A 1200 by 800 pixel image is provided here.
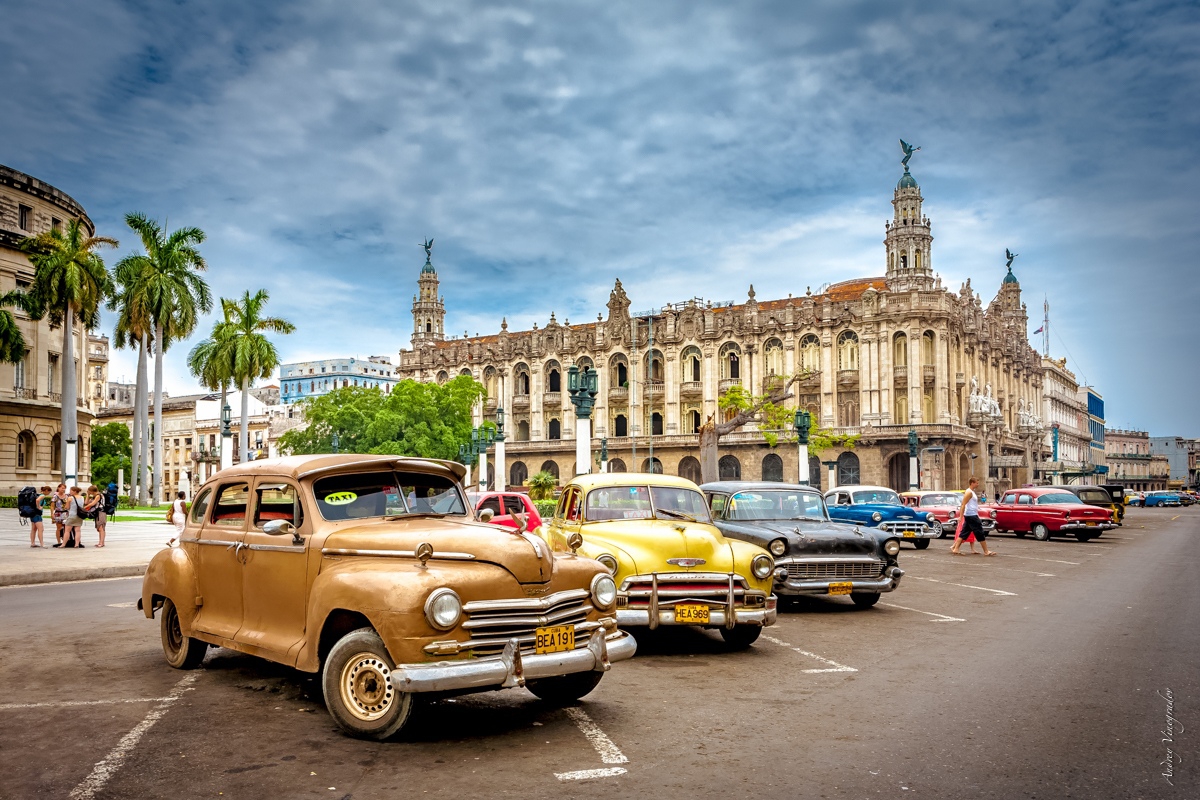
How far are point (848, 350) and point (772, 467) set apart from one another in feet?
33.6

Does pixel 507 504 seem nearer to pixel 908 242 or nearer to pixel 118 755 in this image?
pixel 118 755

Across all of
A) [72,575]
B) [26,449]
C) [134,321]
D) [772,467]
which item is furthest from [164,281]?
[772,467]

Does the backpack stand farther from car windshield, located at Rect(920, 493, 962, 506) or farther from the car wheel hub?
car windshield, located at Rect(920, 493, 962, 506)

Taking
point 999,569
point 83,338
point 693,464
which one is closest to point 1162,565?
point 999,569

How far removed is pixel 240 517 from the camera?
746 centimetres

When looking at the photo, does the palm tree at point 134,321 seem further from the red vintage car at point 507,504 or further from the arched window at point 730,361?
the arched window at point 730,361

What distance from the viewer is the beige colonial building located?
48062mm

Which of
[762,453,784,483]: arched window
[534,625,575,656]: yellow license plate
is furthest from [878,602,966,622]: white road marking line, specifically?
[762,453,784,483]: arched window

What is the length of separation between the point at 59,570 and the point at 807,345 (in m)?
58.3

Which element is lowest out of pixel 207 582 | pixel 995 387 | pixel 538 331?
pixel 207 582

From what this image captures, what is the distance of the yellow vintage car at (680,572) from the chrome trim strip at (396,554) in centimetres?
250

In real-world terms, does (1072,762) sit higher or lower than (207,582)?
lower

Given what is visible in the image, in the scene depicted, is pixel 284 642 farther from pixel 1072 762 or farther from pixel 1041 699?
pixel 1041 699

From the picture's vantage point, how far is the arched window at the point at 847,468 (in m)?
64.9
